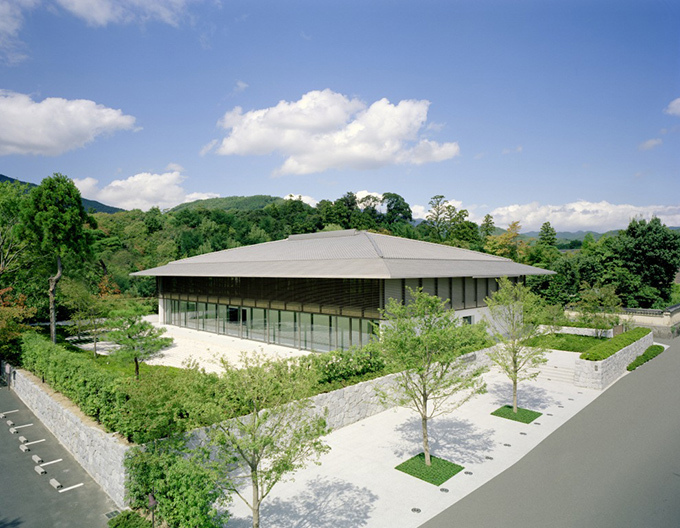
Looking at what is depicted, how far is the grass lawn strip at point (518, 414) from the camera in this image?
15338 mm

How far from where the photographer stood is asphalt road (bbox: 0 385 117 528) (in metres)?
9.73

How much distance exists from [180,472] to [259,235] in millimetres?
65234

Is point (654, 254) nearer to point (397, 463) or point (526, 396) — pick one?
point (526, 396)

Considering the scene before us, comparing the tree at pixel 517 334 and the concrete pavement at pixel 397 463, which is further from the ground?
the tree at pixel 517 334

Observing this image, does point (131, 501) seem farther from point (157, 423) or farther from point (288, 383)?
point (288, 383)

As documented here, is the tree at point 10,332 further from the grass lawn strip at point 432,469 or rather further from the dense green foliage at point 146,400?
the grass lawn strip at point 432,469

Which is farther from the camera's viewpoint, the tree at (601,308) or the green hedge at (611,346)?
the tree at (601,308)

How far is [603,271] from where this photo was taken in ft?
135

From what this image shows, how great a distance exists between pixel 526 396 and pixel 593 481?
7.78 m

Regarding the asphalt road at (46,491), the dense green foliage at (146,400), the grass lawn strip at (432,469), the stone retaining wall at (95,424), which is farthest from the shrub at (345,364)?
the asphalt road at (46,491)

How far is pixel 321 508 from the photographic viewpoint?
9680mm

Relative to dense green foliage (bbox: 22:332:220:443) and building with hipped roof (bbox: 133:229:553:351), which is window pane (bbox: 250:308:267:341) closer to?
building with hipped roof (bbox: 133:229:553:351)

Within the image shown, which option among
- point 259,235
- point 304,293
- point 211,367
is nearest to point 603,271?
point 304,293

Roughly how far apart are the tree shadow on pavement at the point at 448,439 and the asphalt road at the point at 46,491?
850 centimetres
